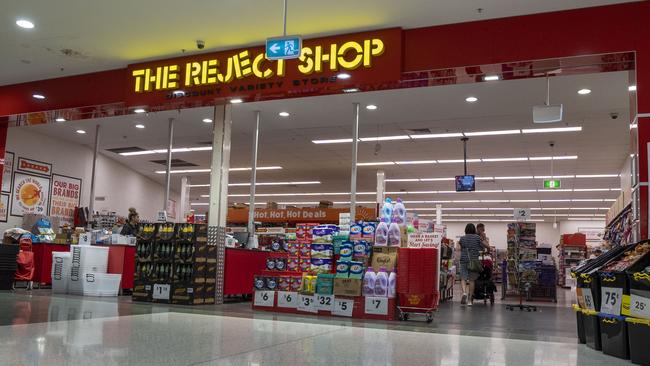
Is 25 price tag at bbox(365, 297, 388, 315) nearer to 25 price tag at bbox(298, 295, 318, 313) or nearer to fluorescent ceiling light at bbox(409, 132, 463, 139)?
25 price tag at bbox(298, 295, 318, 313)

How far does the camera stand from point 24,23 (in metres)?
7.66

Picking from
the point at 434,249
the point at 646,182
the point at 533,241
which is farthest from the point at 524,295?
the point at 646,182

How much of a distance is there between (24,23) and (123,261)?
14.1 ft

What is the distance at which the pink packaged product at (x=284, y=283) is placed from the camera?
26.0ft

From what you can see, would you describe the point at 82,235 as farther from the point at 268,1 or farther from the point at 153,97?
the point at 268,1

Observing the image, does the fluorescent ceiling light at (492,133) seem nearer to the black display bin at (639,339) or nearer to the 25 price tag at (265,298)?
the 25 price tag at (265,298)

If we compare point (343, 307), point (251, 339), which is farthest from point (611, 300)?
point (343, 307)

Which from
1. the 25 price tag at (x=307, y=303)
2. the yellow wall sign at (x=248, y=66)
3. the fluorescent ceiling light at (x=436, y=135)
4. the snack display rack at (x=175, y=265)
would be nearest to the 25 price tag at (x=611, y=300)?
the 25 price tag at (x=307, y=303)

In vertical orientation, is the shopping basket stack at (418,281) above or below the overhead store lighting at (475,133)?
below

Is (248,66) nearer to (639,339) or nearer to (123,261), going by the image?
(123,261)

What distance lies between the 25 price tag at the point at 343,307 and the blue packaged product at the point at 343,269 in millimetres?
323

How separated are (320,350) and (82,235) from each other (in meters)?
7.09

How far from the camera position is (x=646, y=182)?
5.62 m

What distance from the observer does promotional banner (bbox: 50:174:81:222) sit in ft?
47.1
